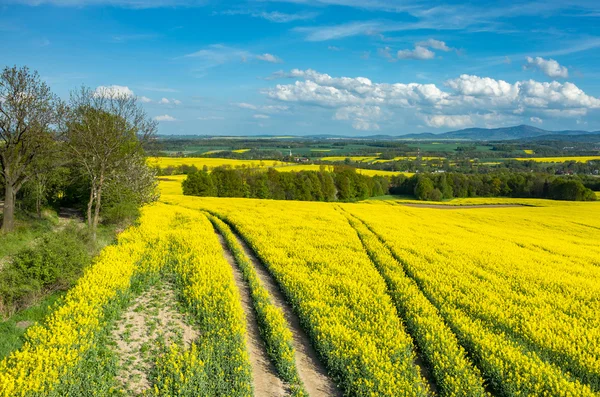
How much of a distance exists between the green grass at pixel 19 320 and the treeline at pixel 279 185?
5371 cm

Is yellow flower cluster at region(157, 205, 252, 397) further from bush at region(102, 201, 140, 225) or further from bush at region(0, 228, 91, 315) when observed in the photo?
bush at region(102, 201, 140, 225)

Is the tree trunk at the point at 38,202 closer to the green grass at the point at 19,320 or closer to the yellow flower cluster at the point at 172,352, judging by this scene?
the yellow flower cluster at the point at 172,352

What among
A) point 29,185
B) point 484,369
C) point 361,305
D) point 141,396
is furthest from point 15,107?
point 484,369

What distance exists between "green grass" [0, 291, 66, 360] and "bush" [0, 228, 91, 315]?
35 cm

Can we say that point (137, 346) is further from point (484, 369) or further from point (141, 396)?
point (484, 369)

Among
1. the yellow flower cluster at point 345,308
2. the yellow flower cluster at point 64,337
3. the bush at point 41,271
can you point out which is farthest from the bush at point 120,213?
the yellow flower cluster at point 64,337

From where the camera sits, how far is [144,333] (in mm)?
10484

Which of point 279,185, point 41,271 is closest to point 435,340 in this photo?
point 41,271

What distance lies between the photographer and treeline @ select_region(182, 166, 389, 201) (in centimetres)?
6606

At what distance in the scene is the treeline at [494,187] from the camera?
222 feet

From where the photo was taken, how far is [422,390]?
27.0 ft

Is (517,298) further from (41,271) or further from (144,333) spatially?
(41,271)

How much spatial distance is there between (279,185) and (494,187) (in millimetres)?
48902

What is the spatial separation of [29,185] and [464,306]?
28.6m
